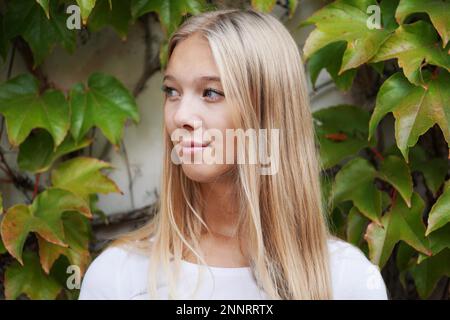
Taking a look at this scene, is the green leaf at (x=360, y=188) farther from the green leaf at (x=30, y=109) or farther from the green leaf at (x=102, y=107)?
the green leaf at (x=30, y=109)

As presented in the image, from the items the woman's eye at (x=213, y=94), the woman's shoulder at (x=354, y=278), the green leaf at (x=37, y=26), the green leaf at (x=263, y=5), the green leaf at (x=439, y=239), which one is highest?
the green leaf at (x=37, y=26)

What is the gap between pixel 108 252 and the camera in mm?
1240

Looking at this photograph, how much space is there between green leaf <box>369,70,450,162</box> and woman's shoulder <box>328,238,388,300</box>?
220 mm

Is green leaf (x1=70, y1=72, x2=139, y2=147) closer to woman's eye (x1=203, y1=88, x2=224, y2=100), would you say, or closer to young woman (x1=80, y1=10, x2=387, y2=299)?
young woman (x1=80, y1=10, x2=387, y2=299)

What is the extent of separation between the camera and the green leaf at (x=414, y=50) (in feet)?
4.34

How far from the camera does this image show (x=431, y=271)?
5.06ft

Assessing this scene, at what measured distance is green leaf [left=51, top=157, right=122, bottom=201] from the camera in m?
1.54

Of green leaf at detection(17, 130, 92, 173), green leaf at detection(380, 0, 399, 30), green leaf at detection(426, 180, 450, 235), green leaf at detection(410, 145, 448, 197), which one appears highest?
green leaf at detection(380, 0, 399, 30)

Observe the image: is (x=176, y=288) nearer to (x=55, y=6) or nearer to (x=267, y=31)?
(x=267, y=31)

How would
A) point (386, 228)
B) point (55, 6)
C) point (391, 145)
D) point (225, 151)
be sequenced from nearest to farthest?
point (225, 151) → point (386, 228) → point (55, 6) → point (391, 145)

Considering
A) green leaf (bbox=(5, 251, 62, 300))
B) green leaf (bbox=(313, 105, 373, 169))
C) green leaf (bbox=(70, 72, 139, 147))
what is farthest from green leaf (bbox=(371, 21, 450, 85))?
green leaf (bbox=(5, 251, 62, 300))

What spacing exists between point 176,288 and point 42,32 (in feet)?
2.37

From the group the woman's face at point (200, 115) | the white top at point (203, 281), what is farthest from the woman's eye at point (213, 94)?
the white top at point (203, 281)
